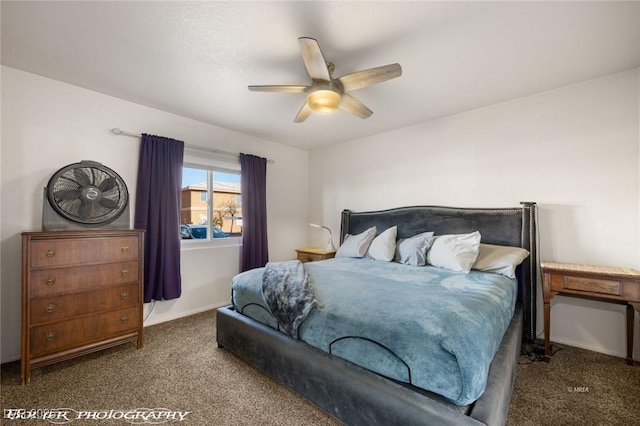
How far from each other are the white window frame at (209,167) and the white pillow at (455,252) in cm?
268

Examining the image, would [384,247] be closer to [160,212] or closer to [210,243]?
[210,243]

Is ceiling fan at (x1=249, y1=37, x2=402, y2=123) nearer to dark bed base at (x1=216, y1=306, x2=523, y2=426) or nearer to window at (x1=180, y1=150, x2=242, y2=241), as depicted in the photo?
dark bed base at (x1=216, y1=306, x2=523, y2=426)

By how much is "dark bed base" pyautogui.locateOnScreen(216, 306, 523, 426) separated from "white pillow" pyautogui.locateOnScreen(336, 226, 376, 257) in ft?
5.31

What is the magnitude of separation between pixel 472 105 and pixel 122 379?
13.8 feet

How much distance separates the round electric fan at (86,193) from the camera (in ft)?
7.70

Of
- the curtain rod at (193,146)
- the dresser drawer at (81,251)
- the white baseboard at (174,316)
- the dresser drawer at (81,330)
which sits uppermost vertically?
the curtain rod at (193,146)

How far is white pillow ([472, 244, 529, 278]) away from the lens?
7.88 ft

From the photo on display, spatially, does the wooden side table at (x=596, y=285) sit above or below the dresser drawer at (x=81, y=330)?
above

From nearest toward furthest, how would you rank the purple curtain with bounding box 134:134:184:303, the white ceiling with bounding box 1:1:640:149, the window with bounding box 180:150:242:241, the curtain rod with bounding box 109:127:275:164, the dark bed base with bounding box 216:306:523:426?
1. the dark bed base with bounding box 216:306:523:426
2. the white ceiling with bounding box 1:1:640:149
3. the curtain rod with bounding box 109:127:275:164
4. the purple curtain with bounding box 134:134:184:303
5. the window with bounding box 180:150:242:241

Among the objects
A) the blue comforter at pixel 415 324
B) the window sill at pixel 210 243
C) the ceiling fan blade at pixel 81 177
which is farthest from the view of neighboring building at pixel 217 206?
the blue comforter at pixel 415 324

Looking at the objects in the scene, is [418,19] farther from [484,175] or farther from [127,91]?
[127,91]

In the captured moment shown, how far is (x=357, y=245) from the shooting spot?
11.2 ft

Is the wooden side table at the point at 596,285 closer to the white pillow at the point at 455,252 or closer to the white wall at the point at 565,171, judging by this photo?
the white wall at the point at 565,171

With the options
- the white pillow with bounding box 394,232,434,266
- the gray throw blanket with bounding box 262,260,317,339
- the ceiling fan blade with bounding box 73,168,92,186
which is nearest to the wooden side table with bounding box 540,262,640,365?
the white pillow with bounding box 394,232,434,266
